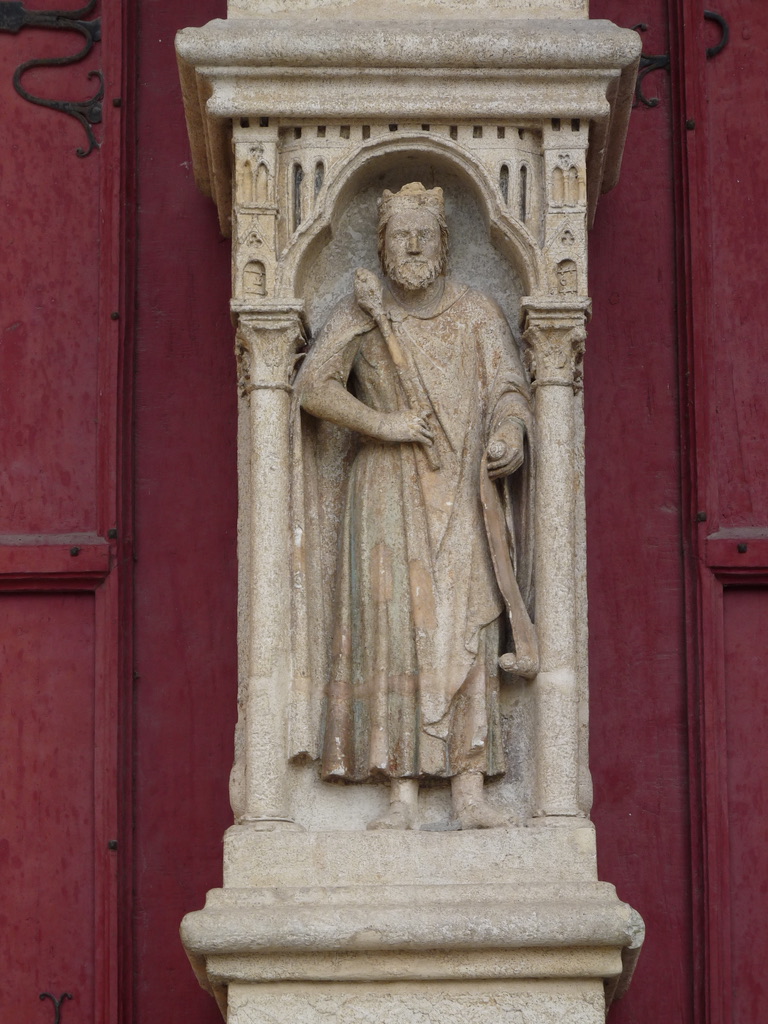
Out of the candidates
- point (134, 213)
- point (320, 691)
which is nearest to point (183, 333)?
point (134, 213)

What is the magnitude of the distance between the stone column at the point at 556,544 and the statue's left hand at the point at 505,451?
0.24 ft

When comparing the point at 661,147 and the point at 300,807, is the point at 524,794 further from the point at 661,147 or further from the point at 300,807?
the point at 661,147

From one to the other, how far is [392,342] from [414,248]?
269mm

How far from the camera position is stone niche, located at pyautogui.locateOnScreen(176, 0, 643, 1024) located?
19.7ft

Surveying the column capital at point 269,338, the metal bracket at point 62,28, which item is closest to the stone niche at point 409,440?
the column capital at point 269,338

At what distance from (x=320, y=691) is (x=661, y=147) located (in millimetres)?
2322

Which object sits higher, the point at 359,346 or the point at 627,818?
the point at 359,346

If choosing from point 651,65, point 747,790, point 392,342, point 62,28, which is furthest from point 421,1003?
point 62,28

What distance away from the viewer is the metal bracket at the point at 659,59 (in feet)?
24.2

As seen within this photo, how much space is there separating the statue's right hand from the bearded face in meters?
0.39

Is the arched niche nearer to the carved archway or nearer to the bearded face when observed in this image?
the carved archway

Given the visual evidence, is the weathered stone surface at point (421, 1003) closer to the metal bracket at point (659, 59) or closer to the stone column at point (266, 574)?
the stone column at point (266, 574)

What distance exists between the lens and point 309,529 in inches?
246

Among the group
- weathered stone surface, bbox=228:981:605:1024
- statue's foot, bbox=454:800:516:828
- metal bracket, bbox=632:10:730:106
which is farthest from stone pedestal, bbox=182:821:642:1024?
metal bracket, bbox=632:10:730:106
